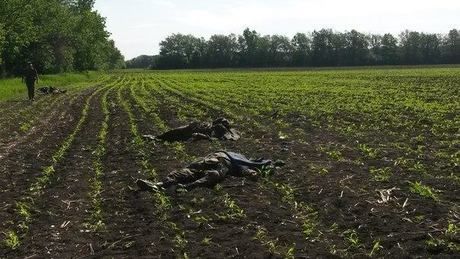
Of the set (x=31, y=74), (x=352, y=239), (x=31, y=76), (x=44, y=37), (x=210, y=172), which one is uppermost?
(x=44, y=37)

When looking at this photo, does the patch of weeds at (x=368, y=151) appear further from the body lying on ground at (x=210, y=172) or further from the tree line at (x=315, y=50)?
the tree line at (x=315, y=50)

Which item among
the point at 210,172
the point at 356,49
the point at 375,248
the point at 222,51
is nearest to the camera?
the point at 375,248

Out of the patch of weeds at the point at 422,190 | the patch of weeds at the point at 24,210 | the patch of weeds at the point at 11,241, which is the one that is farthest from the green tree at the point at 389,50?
the patch of weeds at the point at 11,241

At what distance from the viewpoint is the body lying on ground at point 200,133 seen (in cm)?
1416

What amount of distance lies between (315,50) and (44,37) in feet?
327

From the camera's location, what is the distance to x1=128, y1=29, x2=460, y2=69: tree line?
458 ft

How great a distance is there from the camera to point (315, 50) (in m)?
149

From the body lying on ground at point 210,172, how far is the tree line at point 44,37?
101 ft

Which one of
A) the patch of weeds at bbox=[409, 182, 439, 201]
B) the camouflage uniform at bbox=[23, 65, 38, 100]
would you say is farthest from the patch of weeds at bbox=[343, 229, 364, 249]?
the camouflage uniform at bbox=[23, 65, 38, 100]

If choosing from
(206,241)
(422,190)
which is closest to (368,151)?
(422,190)

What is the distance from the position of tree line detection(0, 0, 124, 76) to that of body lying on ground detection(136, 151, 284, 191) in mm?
30647

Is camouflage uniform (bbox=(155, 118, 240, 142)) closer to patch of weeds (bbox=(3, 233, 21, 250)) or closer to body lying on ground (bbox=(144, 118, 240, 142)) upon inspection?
body lying on ground (bbox=(144, 118, 240, 142))

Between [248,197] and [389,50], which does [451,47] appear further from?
[248,197]

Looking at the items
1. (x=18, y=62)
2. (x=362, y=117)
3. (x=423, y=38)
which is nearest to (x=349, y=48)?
(x=423, y=38)
